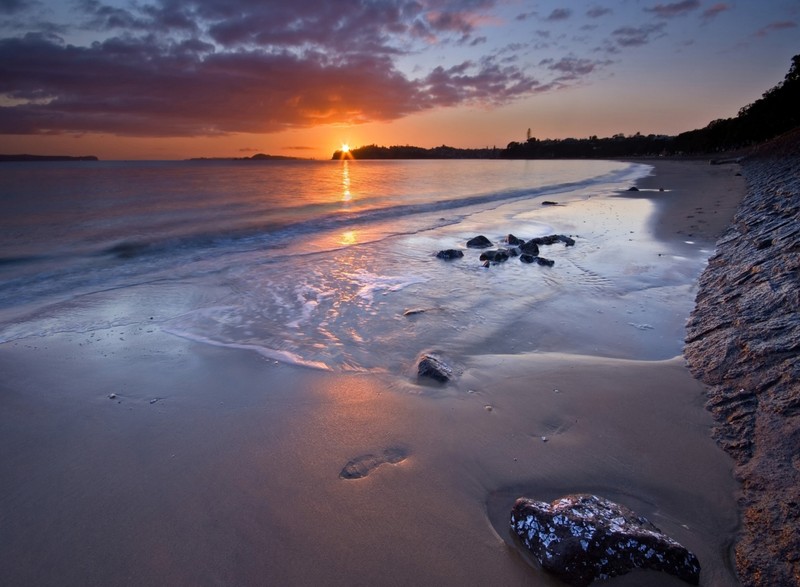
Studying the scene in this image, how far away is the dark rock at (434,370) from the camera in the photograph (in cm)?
442

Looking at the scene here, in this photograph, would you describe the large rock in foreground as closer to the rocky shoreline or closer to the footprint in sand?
the rocky shoreline

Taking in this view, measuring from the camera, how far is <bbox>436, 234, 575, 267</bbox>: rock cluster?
9659 mm

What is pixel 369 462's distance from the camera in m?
3.20

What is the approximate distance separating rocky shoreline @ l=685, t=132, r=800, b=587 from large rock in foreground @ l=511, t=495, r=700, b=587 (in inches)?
15.0

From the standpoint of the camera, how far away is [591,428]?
3.52 meters

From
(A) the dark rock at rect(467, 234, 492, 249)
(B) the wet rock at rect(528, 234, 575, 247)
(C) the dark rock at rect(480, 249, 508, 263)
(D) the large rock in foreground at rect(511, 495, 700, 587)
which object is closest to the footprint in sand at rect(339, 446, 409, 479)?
(D) the large rock in foreground at rect(511, 495, 700, 587)

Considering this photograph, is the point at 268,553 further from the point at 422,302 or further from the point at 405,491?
the point at 422,302

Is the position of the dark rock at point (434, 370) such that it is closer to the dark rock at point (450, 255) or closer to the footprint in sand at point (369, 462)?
the footprint in sand at point (369, 462)

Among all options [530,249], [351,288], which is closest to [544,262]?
[530,249]

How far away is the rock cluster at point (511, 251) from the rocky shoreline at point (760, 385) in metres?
3.72

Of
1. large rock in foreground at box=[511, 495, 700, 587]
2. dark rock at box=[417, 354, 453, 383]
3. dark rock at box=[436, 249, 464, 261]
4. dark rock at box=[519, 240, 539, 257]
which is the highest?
dark rock at box=[519, 240, 539, 257]

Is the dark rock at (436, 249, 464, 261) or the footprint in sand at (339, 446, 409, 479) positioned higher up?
the dark rock at (436, 249, 464, 261)

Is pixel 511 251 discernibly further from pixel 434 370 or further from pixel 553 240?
pixel 434 370

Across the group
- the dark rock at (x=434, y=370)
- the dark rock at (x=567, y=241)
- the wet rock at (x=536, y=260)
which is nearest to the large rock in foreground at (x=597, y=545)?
the dark rock at (x=434, y=370)
